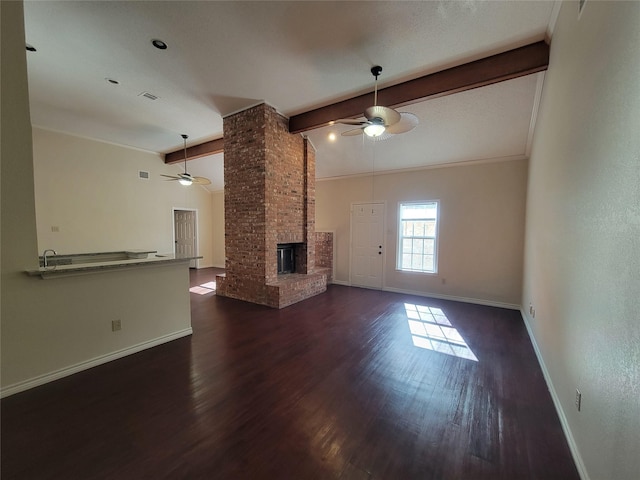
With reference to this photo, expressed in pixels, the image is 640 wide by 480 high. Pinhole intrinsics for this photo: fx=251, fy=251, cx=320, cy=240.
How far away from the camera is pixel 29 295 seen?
221 cm

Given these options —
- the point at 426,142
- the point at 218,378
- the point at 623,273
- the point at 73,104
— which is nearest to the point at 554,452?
the point at 623,273

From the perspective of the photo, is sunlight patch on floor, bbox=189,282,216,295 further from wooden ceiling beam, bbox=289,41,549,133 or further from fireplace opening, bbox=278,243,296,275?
wooden ceiling beam, bbox=289,41,549,133

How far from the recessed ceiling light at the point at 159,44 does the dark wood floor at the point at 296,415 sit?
353 centimetres

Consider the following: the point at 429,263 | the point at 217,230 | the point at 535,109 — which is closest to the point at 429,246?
the point at 429,263

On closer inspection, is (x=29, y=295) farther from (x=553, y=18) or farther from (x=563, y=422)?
(x=553, y=18)

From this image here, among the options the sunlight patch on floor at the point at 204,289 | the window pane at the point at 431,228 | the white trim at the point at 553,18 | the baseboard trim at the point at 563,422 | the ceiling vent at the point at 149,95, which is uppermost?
the ceiling vent at the point at 149,95

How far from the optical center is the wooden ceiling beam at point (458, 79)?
284cm

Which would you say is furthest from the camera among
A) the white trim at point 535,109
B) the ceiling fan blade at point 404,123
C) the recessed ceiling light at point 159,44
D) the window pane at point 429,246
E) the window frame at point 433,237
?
the window pane at point 429,246

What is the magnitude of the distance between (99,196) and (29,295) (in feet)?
17.2

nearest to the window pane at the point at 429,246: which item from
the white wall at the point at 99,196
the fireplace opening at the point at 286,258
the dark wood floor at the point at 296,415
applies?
the dark wood floor at the point at 296,415

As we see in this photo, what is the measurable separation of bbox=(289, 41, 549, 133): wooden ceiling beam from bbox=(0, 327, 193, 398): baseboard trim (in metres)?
4.07

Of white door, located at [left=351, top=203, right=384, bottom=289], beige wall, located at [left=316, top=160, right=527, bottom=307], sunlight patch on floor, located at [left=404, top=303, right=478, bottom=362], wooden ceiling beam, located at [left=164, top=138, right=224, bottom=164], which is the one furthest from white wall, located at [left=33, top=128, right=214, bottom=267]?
sunlight patch on floor, located at [left=404, top=303, right=478, bottom=362]

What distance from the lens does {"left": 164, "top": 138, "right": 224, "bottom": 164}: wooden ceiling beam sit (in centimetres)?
625

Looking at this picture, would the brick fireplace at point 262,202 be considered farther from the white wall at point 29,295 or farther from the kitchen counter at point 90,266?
the white wall at point 29,295
